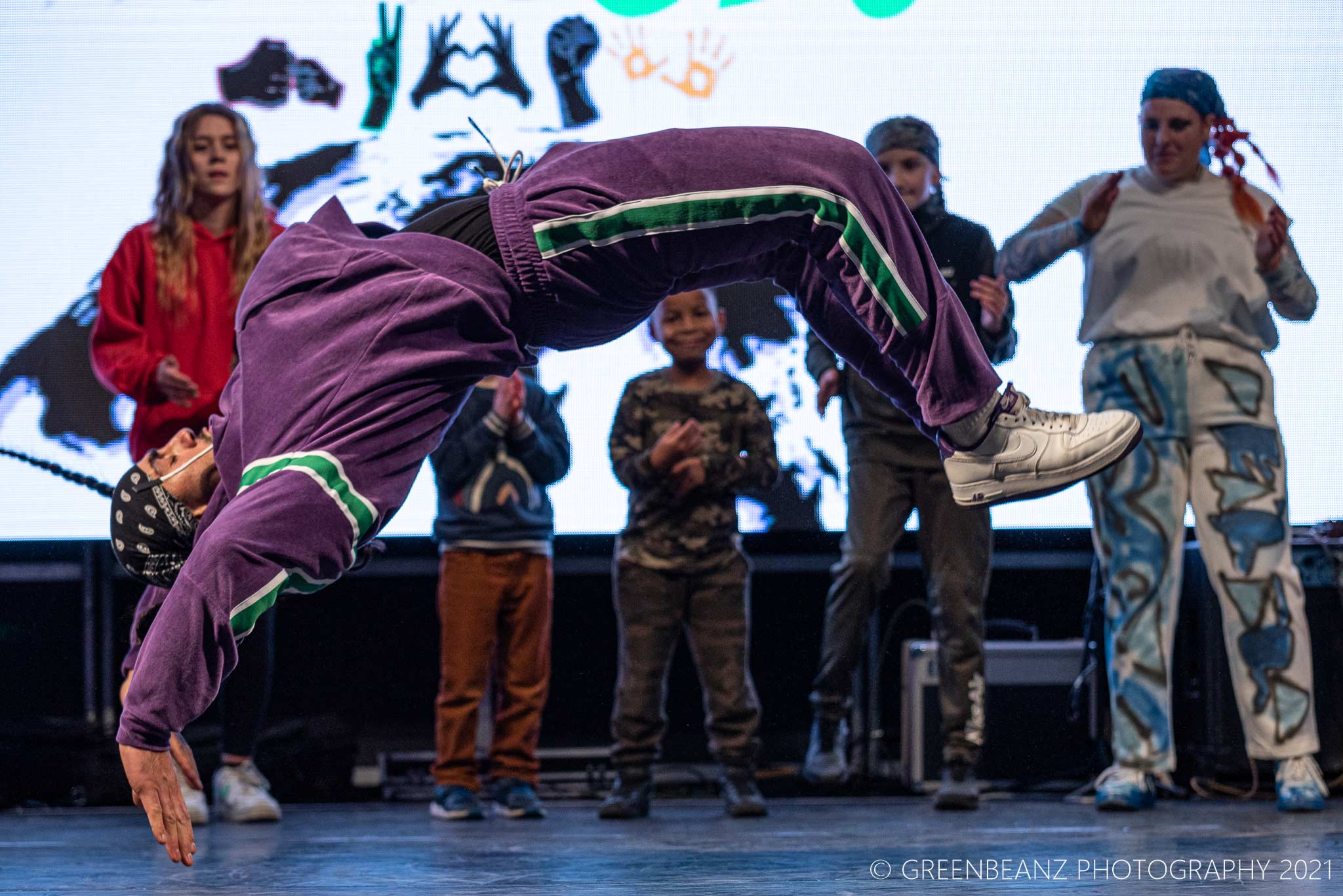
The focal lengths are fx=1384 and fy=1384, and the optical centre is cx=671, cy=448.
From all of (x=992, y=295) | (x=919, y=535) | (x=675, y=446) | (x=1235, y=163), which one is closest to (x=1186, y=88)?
(x=1235, y=163)

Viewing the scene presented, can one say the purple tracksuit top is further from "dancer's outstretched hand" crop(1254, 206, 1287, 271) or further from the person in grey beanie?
"dancer's outstretched hand" crop(1254, 206, 1287, 271)

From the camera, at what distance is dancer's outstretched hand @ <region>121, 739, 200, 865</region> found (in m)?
1.66

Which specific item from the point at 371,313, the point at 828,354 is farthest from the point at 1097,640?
the point at 371,313

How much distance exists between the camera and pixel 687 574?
347cm

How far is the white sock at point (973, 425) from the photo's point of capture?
1948 millimetres

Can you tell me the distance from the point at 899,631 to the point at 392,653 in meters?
1.62

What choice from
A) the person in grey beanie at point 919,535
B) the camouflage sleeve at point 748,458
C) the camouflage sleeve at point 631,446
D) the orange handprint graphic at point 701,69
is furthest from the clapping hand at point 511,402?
the orange handprint graphic at point 701,69

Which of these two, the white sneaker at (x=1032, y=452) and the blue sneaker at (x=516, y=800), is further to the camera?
the blue sneaker at (x=516, y=800)

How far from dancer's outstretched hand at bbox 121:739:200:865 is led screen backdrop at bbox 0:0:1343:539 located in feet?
7.91

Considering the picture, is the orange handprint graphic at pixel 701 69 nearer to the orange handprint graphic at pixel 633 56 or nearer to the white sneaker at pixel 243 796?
the orange handprint graphic at pixel 633 56

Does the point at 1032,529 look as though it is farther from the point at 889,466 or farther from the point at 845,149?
the point at 845,149

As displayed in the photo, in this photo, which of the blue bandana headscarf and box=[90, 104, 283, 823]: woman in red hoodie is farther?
the blue bandana headscarf

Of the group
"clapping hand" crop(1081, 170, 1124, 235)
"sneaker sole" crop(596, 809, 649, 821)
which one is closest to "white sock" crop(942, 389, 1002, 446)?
"clapping hand" crop(1081, 170, 1124, 235)

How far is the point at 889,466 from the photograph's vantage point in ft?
11.8
